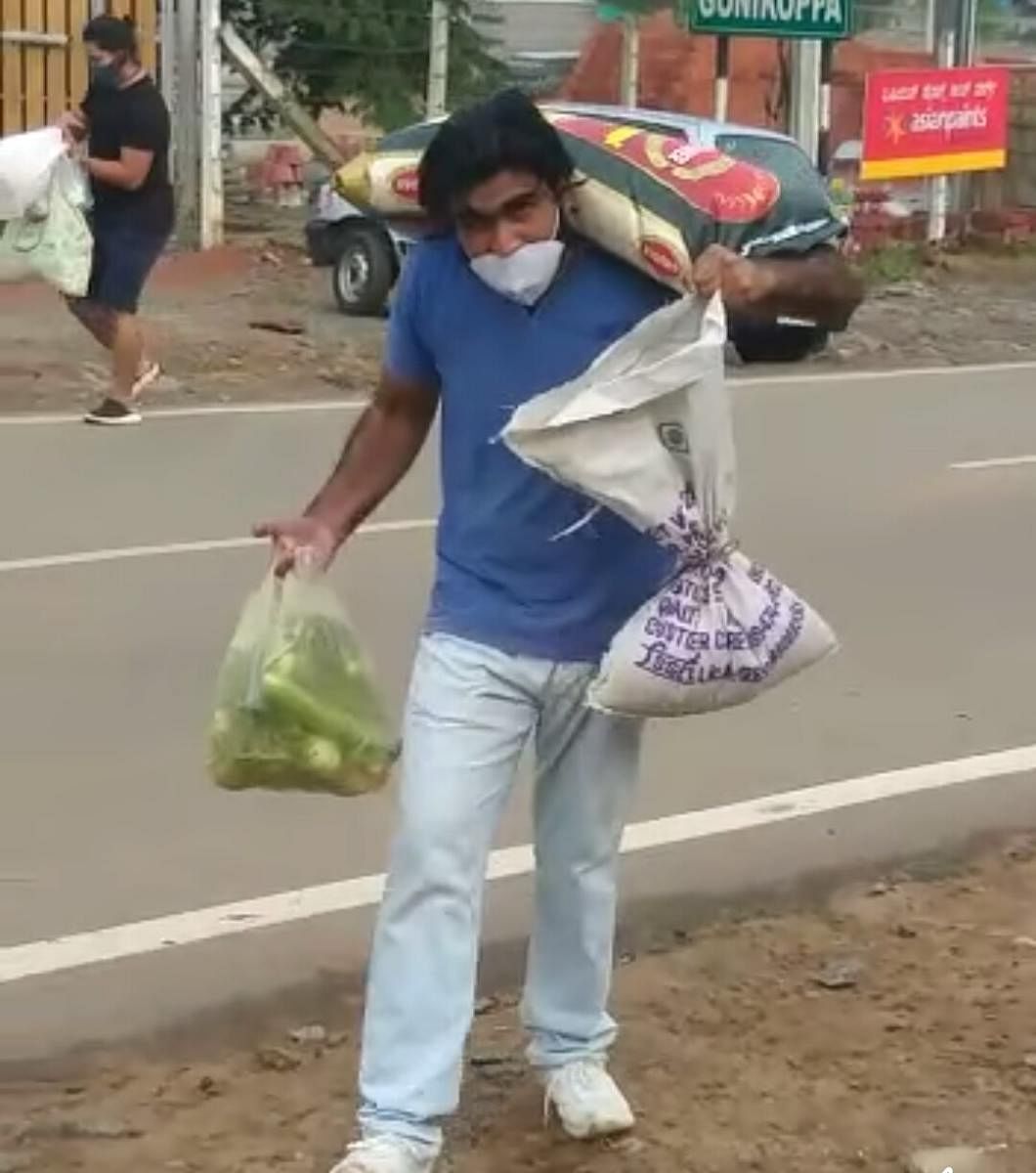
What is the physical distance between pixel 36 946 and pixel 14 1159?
1.29 metres

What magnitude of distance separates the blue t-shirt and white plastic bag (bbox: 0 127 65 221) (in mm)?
8771

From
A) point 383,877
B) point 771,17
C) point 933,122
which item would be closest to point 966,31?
point 933,122

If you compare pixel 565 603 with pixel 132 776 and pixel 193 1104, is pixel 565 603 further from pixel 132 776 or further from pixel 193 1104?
pixel 132 776

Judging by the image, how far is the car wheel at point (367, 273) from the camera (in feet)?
60.0

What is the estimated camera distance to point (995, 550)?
1076cm

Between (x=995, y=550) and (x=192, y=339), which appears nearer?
(x=995, y=550)

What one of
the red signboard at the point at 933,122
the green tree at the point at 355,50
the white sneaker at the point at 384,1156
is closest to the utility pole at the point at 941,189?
the red signboard at the point at 933,122

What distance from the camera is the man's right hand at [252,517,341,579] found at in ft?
14.6

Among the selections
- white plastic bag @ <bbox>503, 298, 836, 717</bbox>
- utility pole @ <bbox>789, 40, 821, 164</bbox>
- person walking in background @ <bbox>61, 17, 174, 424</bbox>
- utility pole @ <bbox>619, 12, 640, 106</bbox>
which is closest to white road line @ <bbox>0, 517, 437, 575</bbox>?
person walking in background @ <bbox>61, 17, 174, 424</bbox>

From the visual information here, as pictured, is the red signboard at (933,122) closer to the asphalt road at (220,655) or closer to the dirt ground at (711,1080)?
the asphalt road at (220,655)

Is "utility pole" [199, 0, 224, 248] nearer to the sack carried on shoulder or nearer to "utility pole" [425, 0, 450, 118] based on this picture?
"utility pole" [425, 0, 450, 118]

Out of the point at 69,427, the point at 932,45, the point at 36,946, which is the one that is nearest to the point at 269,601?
the point at 36,946

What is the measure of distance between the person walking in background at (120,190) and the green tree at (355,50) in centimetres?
937

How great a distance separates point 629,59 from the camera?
25.0m
